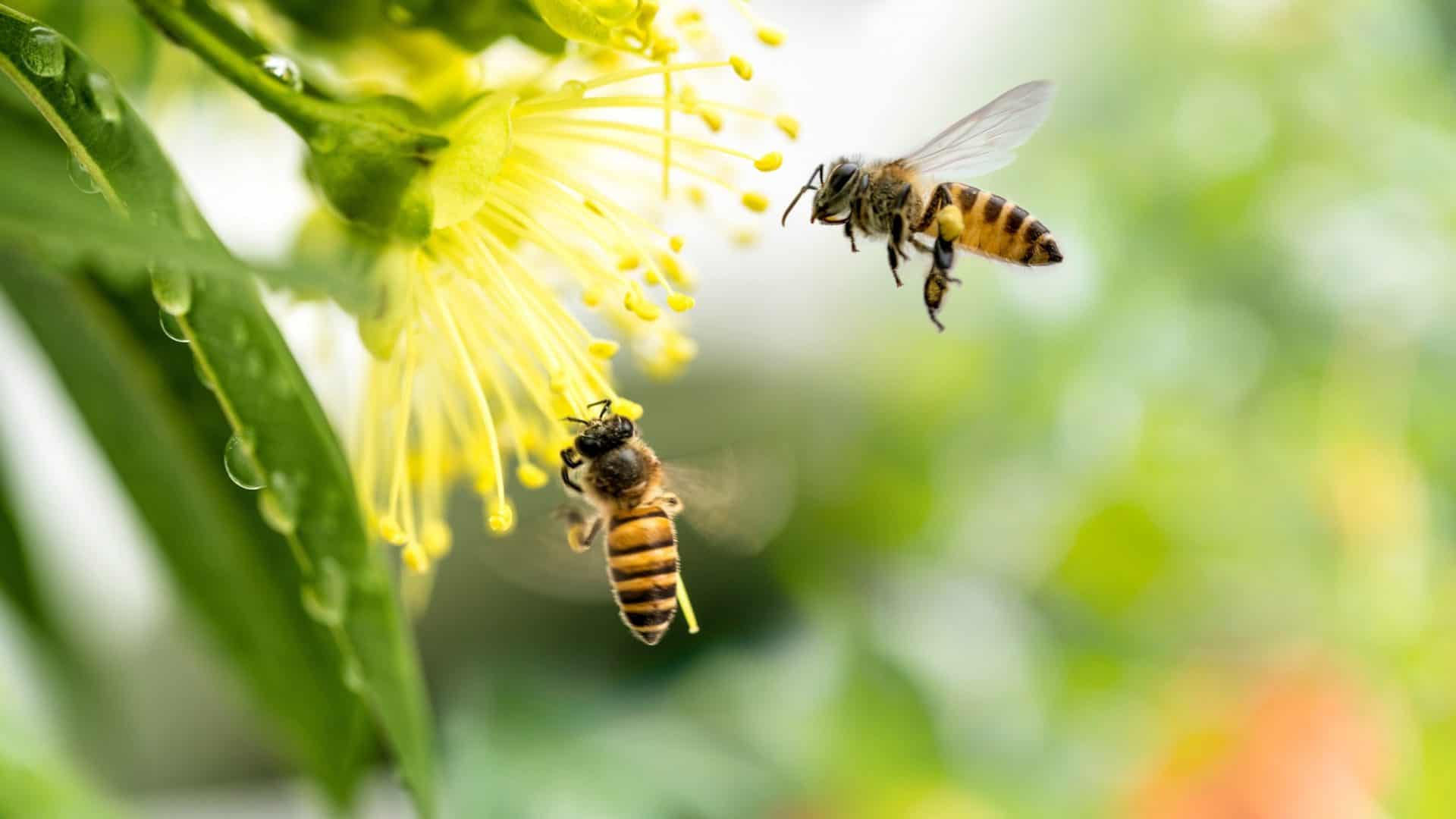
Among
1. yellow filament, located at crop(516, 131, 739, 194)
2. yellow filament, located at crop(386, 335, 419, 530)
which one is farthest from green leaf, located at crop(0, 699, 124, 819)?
yellow filament, located at crop(516, 131, 739, 194)

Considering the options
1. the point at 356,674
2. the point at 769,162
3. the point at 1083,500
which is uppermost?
the point at 1083,500

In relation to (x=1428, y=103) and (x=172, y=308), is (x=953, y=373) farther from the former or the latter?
(x=172, y=308)

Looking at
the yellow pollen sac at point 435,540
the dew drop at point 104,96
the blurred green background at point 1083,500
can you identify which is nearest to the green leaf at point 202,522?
the yellow pollen sac at point 435,540

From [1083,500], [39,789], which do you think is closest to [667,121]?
[39,789]

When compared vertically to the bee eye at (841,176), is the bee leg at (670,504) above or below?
below

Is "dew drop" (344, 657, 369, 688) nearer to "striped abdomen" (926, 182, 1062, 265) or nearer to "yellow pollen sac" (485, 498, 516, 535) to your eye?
"yellow pollen sac" (485, 498, 516, 535)

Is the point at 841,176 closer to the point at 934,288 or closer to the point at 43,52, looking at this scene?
the point at 934,288

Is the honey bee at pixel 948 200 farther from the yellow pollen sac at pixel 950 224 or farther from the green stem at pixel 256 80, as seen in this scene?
the green stem at pixel 256 80
